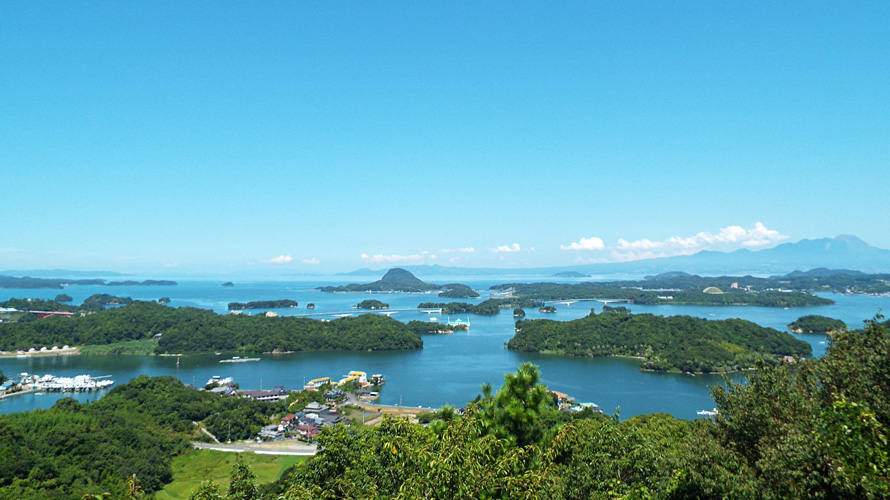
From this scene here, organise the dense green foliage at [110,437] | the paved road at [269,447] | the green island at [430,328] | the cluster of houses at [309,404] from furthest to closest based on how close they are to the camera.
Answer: the green island at [430,328]
the cluster of houses at [309,404]
the paved road at [269,447]
the dense green foliage at [110,437]

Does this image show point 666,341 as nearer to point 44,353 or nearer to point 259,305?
point 44,353

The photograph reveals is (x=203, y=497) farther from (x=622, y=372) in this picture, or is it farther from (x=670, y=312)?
(x=670, y=312)

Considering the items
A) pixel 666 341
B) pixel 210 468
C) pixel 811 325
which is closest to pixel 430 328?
pixel 666 341

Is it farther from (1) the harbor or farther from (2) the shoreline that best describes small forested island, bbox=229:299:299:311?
(1) the harbor

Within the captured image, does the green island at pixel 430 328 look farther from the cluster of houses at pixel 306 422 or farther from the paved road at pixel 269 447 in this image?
the paved road at pixel 269 447

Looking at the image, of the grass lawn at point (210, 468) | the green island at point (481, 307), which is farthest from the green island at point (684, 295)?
the grass lawn at point (210, 468)

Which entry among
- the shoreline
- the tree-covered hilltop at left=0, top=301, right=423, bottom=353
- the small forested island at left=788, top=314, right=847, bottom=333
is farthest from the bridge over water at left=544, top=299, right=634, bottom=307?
the shoreline
